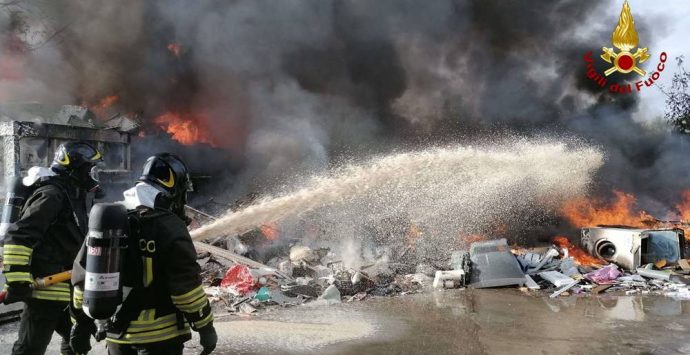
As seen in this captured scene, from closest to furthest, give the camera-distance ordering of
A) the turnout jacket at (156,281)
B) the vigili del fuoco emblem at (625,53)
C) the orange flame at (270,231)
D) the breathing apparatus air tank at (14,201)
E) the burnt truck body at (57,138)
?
1. the turnout jacket at (156,281)
2. the breathing apparatus air tank at (14,201)
3. the orange flame at (270,231)
4. the burnt truck body at (57,138)
5. the vigili del fuoco emblem at (625,53)

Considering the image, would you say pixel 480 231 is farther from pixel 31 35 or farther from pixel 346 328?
pixel 31 35

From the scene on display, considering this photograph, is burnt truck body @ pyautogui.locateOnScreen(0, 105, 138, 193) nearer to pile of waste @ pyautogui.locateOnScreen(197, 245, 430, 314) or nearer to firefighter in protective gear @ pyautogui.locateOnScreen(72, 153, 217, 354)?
pile of waste @ pyautogui.locateOnScreen(197, 245, 430, 314)

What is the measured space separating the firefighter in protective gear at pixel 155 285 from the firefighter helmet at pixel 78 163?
1.41m

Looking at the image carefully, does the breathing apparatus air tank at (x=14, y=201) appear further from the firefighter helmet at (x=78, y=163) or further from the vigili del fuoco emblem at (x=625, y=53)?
the vigili del fuoco emblem at (x=625, y=53)

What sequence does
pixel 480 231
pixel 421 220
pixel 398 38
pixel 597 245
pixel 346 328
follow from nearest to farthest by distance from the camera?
pixel 346 328 → pixel 597 245 → pixel 421 220 → pixel 480 231 → pixel 398 38

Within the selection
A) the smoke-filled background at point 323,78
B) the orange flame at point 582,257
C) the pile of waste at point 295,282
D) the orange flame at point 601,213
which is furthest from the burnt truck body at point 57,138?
the orange flame at point 601,213

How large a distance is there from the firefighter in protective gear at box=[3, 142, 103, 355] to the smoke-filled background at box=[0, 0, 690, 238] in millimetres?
11974

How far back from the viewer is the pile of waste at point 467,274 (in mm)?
7418

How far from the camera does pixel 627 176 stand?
15.9m

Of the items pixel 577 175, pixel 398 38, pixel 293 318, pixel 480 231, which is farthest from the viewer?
pixel 398 38

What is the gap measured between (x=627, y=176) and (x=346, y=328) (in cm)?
1380

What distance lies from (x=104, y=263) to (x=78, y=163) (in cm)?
180

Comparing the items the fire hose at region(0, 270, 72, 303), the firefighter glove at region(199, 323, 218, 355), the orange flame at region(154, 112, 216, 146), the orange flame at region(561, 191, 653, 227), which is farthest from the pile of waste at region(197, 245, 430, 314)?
the orange flame at region(154, 112, 216, 146)


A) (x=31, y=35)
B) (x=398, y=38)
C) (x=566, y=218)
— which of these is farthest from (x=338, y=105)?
(x=31, y=35)
